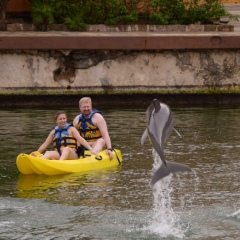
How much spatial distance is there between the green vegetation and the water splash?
11.6 m

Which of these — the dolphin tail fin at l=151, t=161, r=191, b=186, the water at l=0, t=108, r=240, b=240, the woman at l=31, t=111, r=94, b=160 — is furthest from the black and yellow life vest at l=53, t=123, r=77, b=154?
the dolphin tail fin at l=151, t=161, r=191, b=186

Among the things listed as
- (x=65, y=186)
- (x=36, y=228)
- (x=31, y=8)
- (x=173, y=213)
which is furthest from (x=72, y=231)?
(x=31, y=8)

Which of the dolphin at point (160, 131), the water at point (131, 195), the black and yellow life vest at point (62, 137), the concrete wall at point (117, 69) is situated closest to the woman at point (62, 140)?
the black and yellow life vest at point (62, 137)

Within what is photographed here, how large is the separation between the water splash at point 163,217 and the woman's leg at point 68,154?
2.10 metres

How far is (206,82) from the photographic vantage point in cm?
2269

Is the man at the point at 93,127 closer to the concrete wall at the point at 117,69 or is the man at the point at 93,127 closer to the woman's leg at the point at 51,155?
the woman's leg at the point at 51,155

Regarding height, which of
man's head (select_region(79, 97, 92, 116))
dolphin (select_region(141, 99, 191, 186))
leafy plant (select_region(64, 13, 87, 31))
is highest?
dolphin (select_region(141, 99, 191, 186))

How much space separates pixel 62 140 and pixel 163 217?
11.7ft

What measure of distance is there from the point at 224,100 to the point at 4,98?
16.5ft

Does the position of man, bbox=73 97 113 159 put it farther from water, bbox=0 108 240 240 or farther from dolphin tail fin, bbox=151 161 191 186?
dolphin tail fin, bbox=151 161 191 186

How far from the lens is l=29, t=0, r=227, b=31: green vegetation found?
2344 centimetres

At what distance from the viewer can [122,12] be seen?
78.7 ft

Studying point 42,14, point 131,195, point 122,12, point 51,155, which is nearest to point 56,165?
point 51,155

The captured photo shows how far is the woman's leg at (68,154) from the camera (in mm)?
14128
